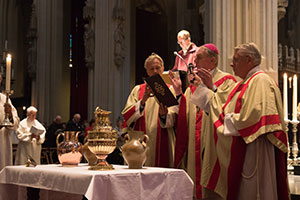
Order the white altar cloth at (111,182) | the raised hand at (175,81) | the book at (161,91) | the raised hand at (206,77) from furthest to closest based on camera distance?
the raised hand at (175,81) < the book at (161,91) < the raised hand at (206,77) < the white altar cloth at (111,182)

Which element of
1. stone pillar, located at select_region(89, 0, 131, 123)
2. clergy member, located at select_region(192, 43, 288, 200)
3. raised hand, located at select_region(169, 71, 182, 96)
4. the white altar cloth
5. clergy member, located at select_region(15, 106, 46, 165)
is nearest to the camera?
the white altar cloth

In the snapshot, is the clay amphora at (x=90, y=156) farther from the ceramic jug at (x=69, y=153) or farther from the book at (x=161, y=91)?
the book at (x=161, y=91)

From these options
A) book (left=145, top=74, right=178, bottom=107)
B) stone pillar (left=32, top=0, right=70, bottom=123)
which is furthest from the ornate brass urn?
stone pillar (left=32, top=0, right=70, bottom=123)

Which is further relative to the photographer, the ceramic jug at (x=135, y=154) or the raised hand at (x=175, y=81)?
the raised hand at (x=175, y=81)

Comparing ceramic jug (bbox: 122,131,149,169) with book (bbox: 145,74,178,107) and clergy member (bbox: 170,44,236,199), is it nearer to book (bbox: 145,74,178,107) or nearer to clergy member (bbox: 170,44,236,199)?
Result: book (bbox: 145,74,178,107)

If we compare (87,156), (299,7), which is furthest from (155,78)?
(299,7)

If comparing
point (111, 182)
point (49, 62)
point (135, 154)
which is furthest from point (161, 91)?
point (49, 62)

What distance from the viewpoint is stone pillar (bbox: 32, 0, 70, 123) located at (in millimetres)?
17281

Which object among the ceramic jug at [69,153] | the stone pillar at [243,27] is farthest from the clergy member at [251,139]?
the stone pillar at [243,27]

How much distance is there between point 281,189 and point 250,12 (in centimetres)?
327

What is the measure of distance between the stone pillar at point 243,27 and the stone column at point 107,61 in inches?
319

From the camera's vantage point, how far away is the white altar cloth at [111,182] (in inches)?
136

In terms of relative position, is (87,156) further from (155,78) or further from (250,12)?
(250,12)

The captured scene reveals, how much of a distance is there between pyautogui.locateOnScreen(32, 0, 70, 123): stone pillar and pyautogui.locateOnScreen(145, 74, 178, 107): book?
12.9 m
